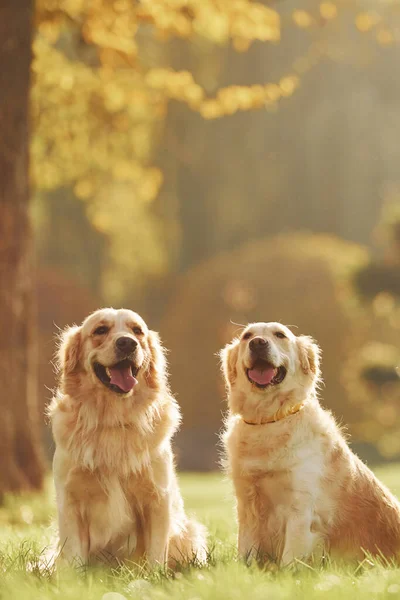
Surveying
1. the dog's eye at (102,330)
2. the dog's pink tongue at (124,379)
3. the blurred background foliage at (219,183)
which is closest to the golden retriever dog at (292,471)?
the dog's pink tongue at (124,379)

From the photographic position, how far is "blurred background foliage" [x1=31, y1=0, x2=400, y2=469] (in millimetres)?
8836

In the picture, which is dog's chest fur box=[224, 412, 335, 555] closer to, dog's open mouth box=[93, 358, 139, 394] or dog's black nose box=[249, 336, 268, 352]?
dog's black nose box=[249, 336, 268, 352]

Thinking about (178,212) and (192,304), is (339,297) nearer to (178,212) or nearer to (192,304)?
(192,304)

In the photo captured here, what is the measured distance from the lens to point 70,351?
430 cm

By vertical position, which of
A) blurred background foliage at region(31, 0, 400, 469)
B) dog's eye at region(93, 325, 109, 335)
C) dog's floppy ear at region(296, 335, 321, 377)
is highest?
blurred background foliage at region(31, 0, 400, 469)

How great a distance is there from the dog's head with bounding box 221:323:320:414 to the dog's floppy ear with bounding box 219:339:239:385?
0.02 m

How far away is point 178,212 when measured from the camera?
24.3m

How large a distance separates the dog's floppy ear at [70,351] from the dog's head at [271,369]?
0.81m

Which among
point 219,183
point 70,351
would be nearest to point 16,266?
point 70,351

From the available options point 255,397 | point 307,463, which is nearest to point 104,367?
point 255,397

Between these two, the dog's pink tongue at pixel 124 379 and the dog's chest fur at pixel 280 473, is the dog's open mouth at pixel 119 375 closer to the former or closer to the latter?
the dog's pink tongue at pixel 124 379

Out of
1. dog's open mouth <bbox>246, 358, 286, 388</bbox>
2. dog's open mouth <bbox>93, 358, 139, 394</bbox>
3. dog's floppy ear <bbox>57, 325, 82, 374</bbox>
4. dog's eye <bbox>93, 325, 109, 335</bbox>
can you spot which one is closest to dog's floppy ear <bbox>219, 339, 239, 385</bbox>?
dog's open mouth <bbox>246, 358, 286, 388</bbox>

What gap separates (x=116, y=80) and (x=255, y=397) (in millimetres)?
6141

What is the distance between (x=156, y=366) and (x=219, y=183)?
66.4 ft
